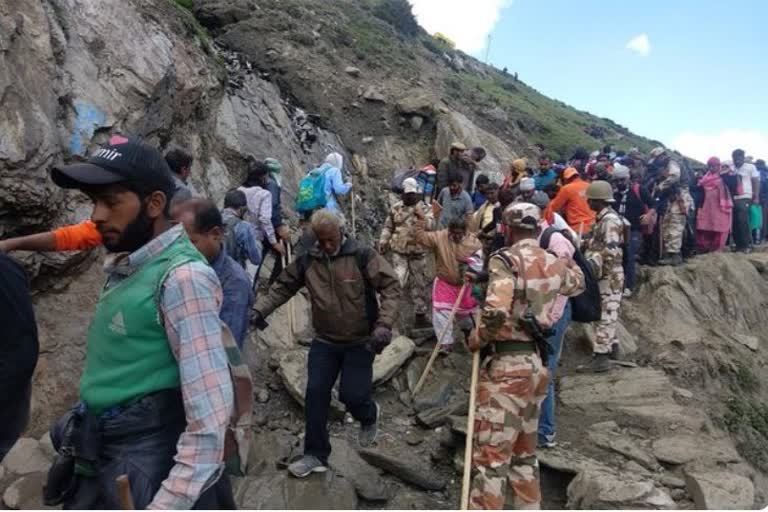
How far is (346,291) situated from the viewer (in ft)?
15.5

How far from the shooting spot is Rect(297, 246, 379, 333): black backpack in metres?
4.75

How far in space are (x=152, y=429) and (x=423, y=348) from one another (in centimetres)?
626

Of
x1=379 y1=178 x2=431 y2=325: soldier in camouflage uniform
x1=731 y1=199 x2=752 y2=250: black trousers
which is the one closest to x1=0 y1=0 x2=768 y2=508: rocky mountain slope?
x1=731 y1=199 x2=752 y2=250: black trousers

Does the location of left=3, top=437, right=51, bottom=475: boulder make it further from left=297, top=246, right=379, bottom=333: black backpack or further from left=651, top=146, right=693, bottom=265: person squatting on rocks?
left=651, top=146, right=693, bottom=265: person squatting on rocks

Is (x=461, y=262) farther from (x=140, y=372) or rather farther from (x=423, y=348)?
(x=140, y=372)

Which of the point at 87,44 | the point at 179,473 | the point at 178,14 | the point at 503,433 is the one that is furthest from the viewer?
the point at 178,14

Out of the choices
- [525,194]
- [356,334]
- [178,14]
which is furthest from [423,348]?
[178,14]

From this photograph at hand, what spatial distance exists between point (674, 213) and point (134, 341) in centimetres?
1152

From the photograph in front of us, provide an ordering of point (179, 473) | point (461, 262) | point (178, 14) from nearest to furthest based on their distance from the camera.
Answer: point (179, 473) → point (461, 262) → point (178, 14)

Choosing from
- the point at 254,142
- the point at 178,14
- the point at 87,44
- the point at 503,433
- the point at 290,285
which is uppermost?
the point at 178,14

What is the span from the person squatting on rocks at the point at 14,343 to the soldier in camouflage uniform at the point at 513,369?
8.93ft

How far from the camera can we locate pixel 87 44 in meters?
7.61

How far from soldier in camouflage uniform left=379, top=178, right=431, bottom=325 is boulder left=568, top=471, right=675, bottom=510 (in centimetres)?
376

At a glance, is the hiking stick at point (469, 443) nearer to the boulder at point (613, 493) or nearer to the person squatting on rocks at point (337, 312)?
the person squatting on rocks at point (337, 312)
